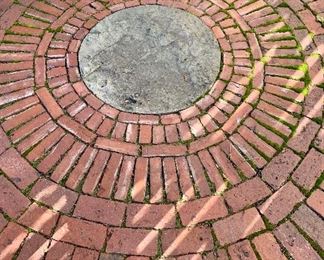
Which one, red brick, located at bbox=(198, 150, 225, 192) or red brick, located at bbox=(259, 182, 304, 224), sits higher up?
red brick, located at bbox=(198, 150, 225, 192)

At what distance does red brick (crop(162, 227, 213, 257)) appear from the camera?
8.28 ft

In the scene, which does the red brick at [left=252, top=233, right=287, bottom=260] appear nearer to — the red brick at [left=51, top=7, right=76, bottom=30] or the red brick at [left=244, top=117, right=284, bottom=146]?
the red brick at [left=244, top=117, right=284, bottom=146]

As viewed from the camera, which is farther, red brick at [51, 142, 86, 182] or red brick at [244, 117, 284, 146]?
red brick at [244, 117, 284, 146]

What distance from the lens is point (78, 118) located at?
3137mm

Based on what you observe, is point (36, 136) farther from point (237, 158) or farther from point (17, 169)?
point (237, 158)

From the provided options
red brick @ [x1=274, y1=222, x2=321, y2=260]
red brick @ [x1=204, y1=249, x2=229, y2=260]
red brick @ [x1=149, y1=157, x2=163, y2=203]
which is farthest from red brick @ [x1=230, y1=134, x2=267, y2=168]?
red brick @ [x1=204, y1=249, x2=229, y2=260]

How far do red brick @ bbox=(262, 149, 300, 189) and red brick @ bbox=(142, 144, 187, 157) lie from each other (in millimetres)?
592

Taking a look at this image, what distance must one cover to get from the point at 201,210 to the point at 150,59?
4.63ft

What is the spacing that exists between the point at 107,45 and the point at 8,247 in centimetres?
183

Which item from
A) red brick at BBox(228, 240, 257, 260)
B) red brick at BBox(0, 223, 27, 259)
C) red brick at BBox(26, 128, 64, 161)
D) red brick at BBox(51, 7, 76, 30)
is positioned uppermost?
red brick at BBox(51, 7, 76, 30)

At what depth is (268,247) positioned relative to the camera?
254 centimetres

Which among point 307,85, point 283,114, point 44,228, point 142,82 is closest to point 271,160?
point 283,114

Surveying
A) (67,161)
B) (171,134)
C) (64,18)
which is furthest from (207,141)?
(64,18)

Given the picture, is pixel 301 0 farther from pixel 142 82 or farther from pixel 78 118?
pixel 78 118
